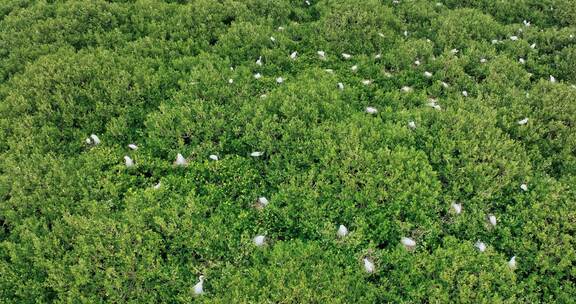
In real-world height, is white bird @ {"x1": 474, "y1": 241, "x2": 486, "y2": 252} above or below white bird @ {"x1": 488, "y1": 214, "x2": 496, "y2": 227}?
below

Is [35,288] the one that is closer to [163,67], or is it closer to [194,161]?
[194,161]

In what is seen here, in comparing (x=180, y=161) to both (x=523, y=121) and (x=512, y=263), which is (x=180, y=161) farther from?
(x=523, y=121)

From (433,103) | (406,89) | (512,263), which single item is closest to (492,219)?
(512,263)

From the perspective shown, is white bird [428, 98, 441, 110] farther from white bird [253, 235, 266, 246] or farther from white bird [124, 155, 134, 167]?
white bird [124, 155, 134, 167]

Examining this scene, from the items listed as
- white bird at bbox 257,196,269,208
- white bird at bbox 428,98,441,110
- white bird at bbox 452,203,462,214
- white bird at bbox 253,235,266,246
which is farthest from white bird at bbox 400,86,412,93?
white bird at bbox 253,235,266,246

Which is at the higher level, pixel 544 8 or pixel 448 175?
pixel 544 8

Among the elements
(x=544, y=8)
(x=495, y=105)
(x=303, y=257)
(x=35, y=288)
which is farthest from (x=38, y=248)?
(x=544, y=8)

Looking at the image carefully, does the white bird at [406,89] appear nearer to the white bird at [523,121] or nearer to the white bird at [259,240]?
the white bird at [523,121]
